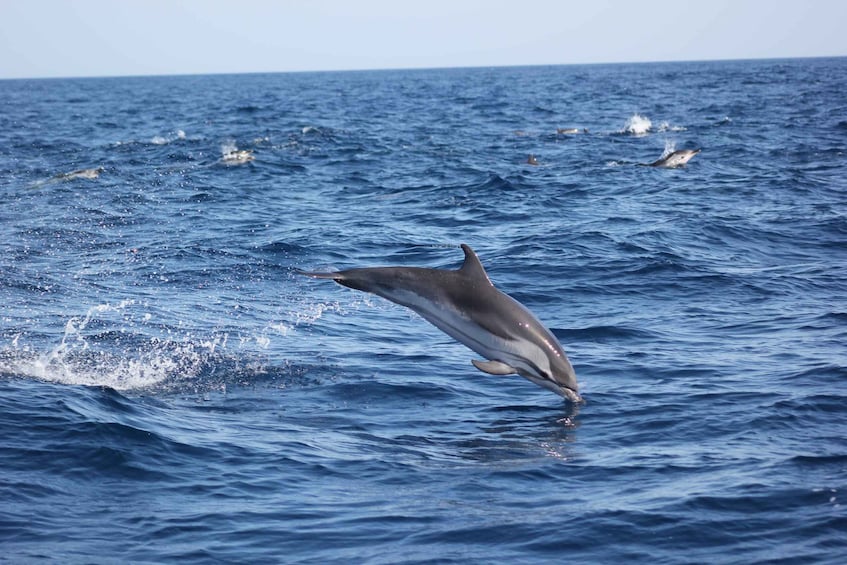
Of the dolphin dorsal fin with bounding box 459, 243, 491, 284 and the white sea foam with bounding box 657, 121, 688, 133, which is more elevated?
the white sea foam with bounding box 657, 121, 688, 133

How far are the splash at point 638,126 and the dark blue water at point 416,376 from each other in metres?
13.2

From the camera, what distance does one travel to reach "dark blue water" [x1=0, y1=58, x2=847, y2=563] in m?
7.50

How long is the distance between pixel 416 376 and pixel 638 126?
32.7m

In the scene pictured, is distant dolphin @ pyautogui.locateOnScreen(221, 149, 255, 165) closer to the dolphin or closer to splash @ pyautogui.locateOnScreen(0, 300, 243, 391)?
splash @ pyautogui.locateOnScreen(0, 300, 243, 391)

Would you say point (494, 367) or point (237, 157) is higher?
point (237, 157)

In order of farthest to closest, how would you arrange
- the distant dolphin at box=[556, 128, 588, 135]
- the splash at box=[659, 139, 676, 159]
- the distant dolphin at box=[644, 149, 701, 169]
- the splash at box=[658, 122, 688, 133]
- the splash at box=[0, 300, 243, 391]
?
the splash at box=[658, 122, 688, 133]
the distant dolphin at box=[556, 128, 588, 135]
the splash at box=[659, 139, 676, 159]
the distant dolphin at box=[644, 149, 701, 169]
the splash at box=[0, 300, 243, 391]

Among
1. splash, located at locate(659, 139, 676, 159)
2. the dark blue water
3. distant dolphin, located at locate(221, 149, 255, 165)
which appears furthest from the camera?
splash, located at locate(659, 139, 676, 159)

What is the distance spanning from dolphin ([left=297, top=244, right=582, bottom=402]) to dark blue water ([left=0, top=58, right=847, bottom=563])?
644mm

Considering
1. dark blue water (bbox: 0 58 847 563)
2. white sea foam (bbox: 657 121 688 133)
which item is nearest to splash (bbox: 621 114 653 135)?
white sea foam (bbox: 657 121 688 133)

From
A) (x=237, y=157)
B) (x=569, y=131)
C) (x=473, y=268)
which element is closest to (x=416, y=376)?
(x=473, y=268)

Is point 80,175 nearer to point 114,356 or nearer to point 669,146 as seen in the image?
point 114,356

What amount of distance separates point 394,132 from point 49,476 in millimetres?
35332

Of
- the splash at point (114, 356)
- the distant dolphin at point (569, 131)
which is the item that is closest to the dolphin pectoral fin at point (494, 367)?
the splash at point (114, 356)

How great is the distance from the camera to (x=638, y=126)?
140ft
